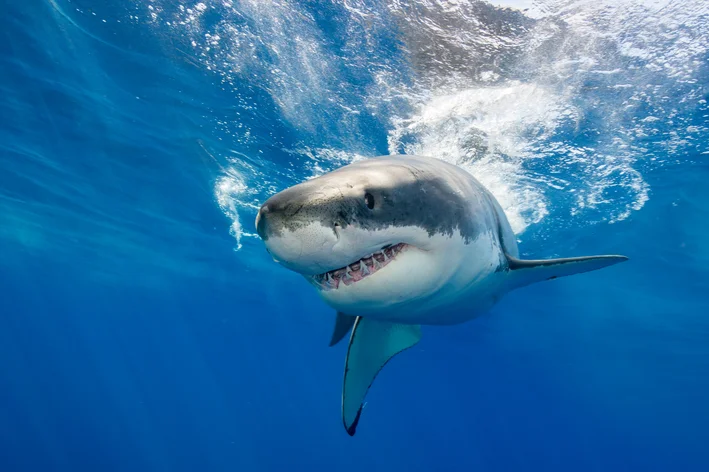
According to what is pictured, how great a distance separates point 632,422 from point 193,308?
84353mm

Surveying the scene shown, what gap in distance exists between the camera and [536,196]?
567 inches

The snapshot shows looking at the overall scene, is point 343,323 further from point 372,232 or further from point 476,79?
point 476,79

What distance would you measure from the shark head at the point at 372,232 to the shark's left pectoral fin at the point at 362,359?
196 cm

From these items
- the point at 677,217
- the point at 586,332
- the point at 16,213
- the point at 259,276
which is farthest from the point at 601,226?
the point at 16,213

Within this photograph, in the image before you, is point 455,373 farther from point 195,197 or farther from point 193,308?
point 195,197

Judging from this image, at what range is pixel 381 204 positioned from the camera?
225 centimetres

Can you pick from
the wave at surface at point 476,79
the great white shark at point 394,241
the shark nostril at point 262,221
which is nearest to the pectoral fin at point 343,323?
the great white shark at point 394,241

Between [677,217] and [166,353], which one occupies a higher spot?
[677,217]

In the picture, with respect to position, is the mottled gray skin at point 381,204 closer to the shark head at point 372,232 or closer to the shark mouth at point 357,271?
the shark head at point 372,232

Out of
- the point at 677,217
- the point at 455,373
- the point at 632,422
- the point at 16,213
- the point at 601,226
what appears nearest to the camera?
the point at 677,217

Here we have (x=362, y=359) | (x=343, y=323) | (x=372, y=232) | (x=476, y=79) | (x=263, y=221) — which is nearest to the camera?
(x=263, y=221)

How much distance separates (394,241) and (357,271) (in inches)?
11.2

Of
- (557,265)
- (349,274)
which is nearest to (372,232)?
(349,274)

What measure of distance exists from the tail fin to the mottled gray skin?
106 centimetres
